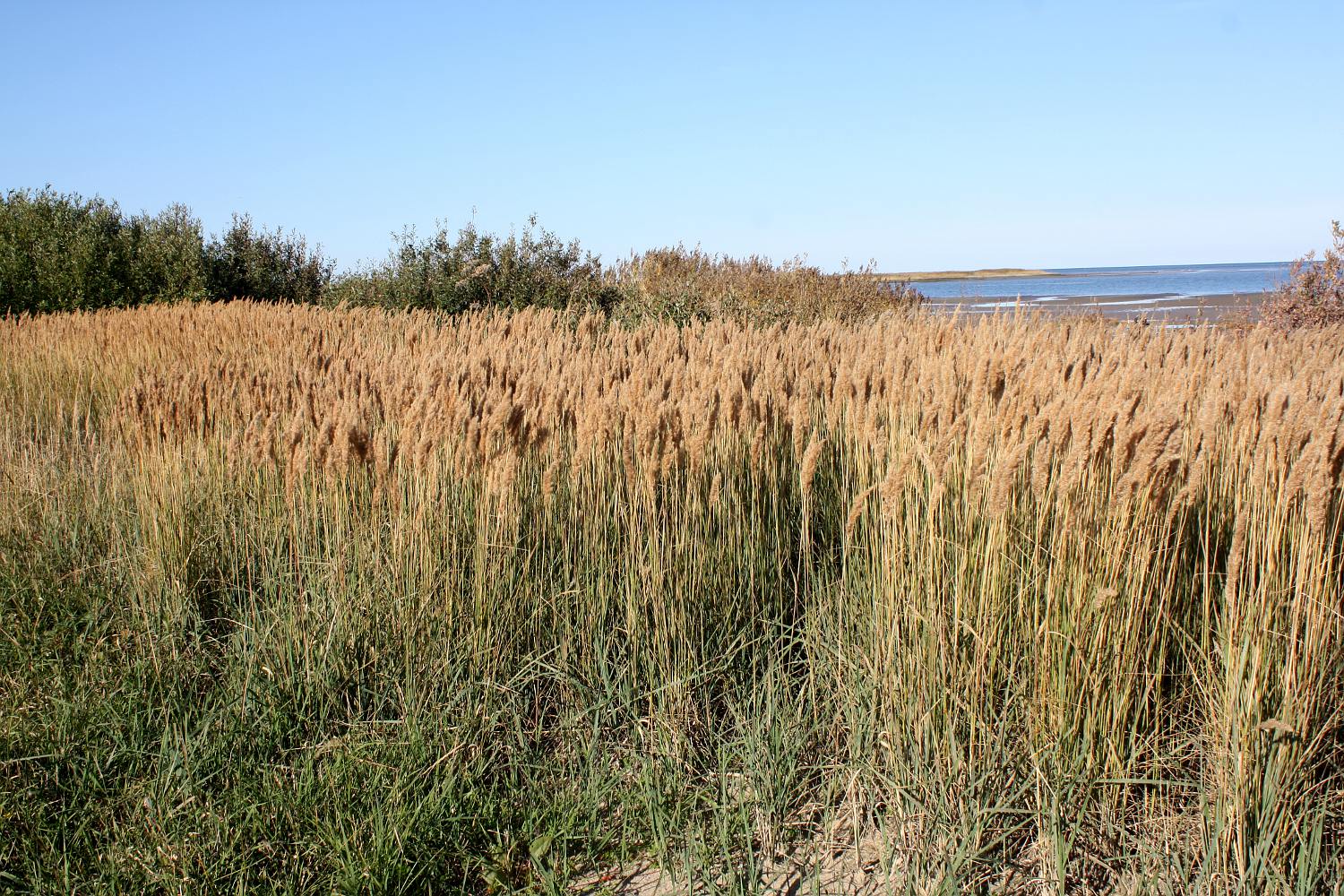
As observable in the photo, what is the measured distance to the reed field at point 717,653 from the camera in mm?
2082

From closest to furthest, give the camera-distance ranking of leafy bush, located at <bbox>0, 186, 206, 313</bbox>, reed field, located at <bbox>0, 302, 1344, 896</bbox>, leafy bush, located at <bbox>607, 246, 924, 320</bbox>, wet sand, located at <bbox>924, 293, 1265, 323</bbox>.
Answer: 1. reed field, located at <bbox>0, 302, 1344, 896</bbox>
2. wet sand, located at <bbox>924, 293, 1265, 323</bbox>
3. leafy bush, located at <bbox>607, 246, 924, 320</bbox>
4. leafy bush, located at <bbox>0, 186, 206, 313</bbox>

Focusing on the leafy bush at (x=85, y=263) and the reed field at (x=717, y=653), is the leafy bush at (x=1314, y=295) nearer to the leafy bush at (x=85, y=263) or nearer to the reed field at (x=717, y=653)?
the reed field at (x=717, y=653)

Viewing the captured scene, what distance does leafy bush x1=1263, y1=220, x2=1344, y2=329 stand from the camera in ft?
29.3

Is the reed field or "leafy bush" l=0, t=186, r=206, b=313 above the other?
"leafy bush" l=0, t=186, r=206, b=313

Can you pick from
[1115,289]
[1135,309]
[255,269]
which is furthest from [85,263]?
[1115,289]

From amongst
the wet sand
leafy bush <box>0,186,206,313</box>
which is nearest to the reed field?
the wet sand

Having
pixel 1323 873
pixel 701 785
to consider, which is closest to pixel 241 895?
pixel 701 785

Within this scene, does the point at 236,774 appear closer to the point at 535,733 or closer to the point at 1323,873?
the point at 535,733

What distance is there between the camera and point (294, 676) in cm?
271

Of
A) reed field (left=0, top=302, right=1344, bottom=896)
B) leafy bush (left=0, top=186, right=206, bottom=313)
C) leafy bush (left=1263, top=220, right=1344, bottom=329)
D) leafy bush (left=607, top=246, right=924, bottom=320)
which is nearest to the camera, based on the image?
reed field (left=0, top=302, right=1344, bottom=896)

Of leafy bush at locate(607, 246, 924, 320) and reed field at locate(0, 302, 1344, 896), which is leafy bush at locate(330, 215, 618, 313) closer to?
leafy bush at locate(607, 246, 924, 320)

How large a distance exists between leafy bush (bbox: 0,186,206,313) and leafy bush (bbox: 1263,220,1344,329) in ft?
52.6

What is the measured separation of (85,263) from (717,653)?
685 inches

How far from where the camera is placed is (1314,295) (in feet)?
30.1
